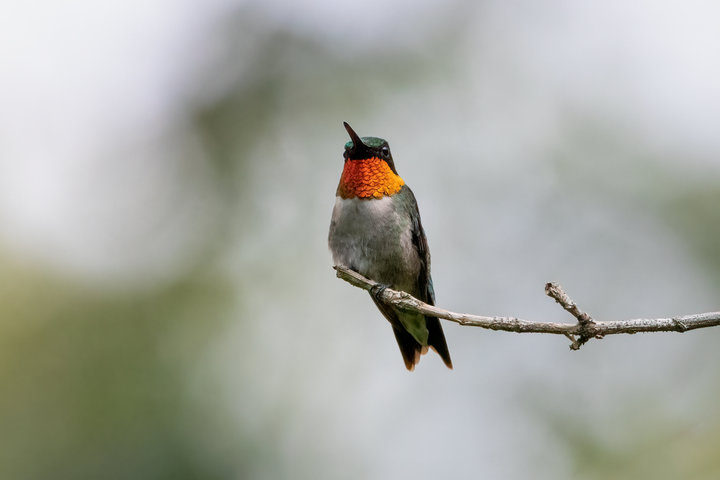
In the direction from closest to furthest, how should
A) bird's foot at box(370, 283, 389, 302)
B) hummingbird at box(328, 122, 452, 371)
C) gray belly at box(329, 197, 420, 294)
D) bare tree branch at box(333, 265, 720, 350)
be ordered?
bare tree branch at box(333, 265, 720, 350), bird's foot at box(370, 283, 389, 302), hummingbird at box(328, 122, 452, 371), gray belly at box(329, 197, 420, 294)

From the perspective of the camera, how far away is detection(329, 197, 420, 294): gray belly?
481 cm

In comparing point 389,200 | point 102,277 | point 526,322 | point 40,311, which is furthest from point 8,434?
point 526,322

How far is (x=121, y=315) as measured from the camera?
10.6m

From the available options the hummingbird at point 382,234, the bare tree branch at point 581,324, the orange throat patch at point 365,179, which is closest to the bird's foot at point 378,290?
the hummingbird at point 382,234

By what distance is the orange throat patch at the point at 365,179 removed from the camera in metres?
4.67

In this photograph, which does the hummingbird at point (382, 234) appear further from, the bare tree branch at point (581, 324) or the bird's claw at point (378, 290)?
the bare tree branch at point (581, 324)

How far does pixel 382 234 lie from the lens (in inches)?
193

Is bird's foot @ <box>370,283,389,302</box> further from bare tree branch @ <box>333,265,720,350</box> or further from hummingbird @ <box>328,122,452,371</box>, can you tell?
bare tree branch @ <box>333,265,720,350</box>

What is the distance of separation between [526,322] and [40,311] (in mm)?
8581

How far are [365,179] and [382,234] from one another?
15.4 inches

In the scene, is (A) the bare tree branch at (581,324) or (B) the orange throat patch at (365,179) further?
(B) the orange throat patch at (365,179)

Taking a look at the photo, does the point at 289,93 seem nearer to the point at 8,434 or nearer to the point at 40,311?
the point at 40,311

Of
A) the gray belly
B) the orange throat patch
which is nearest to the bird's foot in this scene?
the gray belly

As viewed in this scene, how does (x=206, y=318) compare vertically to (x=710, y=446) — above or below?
above
